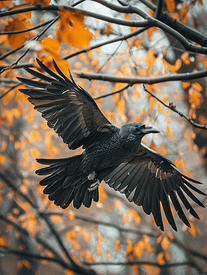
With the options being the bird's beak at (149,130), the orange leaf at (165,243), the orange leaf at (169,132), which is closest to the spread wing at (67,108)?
the bird's beak at (149,130)

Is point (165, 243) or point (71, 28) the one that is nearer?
point (71, 28)

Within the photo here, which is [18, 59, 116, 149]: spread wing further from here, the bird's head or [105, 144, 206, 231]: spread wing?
[105, 144, 206, 231]: spread wing

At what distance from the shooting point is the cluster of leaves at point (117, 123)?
46.6 inches

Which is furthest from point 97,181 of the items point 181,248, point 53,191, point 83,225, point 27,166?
point 181,248

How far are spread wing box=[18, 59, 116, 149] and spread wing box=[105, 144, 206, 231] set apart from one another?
0.20m

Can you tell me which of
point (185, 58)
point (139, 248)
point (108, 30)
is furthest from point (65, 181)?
point (185, 58)

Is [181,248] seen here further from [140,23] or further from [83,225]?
[140,23]

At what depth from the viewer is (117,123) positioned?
1.23 meters

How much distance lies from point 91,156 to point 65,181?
0.13 metres

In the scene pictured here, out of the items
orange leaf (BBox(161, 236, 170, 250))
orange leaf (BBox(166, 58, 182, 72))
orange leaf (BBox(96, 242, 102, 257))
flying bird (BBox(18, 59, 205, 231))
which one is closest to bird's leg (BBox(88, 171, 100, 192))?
flying bird (BBox(18, 59, 205, 231))

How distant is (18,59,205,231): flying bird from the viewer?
679 mm

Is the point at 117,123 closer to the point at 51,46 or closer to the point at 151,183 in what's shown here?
the point at 151,183

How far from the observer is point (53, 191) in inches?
31.2

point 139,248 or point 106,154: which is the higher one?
point 106,154
